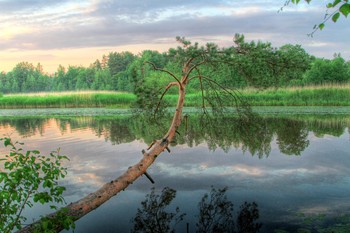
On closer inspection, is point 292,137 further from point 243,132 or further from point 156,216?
point 156,216

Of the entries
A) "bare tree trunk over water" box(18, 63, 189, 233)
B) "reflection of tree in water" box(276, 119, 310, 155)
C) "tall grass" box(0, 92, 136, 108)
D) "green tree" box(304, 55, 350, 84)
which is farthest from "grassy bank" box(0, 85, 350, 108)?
"bare tree trunk over water" box(18, 63, 189, 233)

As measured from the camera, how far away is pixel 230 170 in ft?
34.9

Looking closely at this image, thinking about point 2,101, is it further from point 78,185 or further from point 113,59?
point 113,59

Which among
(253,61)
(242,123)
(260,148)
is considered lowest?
(260,148)

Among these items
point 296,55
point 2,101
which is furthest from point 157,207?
point 2,101

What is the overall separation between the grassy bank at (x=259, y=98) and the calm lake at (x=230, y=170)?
13.1 m

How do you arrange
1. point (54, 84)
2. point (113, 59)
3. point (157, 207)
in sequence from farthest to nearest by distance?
point (54, 84) < point (113, 59) < point (157, 207)

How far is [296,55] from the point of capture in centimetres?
951

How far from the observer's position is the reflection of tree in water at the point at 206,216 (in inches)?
252

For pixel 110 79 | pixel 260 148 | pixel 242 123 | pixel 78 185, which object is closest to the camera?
pixel 78 185

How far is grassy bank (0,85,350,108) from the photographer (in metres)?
33.8

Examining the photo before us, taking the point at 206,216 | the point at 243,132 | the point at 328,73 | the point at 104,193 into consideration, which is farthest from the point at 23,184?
the point at 328,73

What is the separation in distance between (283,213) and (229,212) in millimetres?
1013

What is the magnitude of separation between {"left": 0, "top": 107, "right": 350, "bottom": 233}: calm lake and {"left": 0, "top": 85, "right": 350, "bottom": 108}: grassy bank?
13.1 metres
